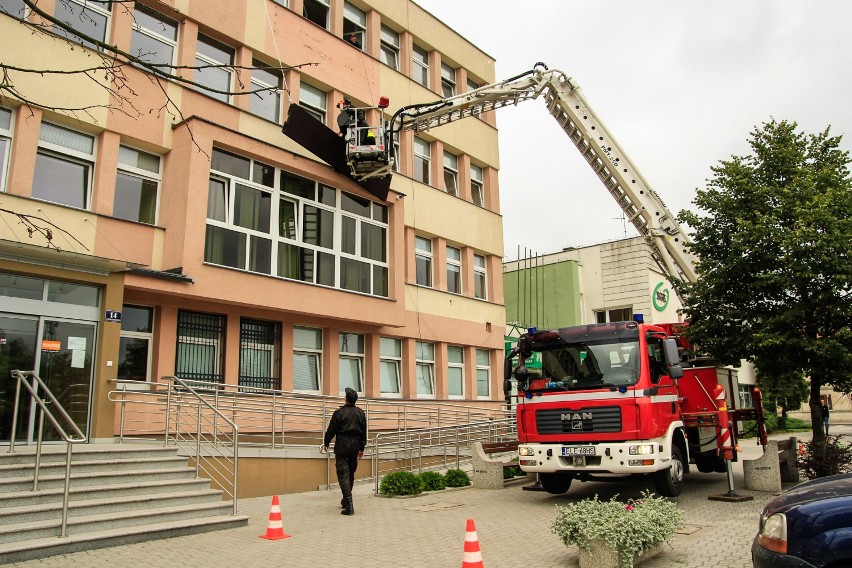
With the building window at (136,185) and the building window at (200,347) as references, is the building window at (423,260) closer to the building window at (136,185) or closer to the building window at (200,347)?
the building window at (200,347)

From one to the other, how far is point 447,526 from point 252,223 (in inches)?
333

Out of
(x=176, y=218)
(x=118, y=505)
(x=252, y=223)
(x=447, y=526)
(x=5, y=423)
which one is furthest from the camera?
(x=252, y=223)

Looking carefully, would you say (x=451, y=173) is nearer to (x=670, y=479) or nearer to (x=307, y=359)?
(x=307, y=359)

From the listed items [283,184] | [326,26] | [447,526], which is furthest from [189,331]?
[326,26]

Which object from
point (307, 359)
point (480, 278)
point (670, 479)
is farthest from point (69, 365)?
point (480, 278)

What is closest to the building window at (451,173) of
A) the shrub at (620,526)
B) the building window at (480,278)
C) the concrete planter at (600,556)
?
the building window at (480,278)

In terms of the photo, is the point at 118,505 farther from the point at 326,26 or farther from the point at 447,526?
the point at 326,26

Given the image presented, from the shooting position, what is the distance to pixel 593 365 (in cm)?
1112

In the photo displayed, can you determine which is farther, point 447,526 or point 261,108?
point 261,108

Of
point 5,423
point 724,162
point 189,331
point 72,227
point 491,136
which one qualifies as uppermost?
point 491,136

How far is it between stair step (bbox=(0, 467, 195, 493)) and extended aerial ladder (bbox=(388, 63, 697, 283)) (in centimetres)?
1081

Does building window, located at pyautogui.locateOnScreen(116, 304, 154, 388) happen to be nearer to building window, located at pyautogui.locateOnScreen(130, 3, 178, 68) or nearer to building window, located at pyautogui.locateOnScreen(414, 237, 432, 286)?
building window, located at pyautogui.locateOnScreen(130, 3, 178, 68)

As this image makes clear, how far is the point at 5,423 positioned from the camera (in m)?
10.4

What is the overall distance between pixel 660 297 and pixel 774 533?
30807mm
